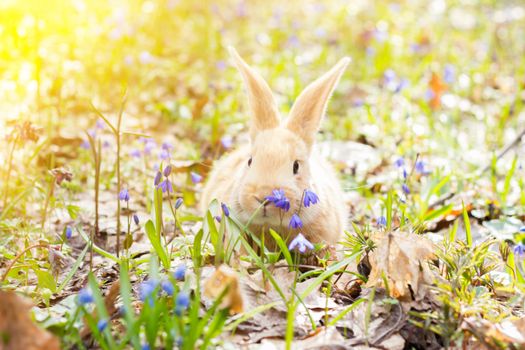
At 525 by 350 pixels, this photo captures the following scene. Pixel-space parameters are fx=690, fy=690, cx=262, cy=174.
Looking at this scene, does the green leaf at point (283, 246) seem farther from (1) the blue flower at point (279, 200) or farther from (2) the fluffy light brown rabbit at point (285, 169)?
(2) the fluffy light brown rabbit at point (285, 169)

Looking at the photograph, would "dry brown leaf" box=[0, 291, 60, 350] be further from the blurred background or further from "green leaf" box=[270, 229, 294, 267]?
the blurred background

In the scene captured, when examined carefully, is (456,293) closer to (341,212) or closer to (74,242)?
(341,212)

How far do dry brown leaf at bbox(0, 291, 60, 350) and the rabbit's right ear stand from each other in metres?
2.06

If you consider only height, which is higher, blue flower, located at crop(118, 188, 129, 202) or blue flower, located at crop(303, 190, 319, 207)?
blue flower, located at crop(303, 190, 319, 207)

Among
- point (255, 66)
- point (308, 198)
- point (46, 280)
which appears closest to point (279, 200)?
point (308, 198)

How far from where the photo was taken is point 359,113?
21.5 feet

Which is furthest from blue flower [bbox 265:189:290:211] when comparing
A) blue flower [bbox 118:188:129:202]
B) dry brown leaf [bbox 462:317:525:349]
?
dry brown leaf [bbox 462:317:525:349]

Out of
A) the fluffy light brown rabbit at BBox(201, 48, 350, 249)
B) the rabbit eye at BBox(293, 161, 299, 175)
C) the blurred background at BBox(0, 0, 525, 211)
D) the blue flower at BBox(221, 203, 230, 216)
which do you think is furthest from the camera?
the blurred background at BBox(0, 0, 525, 211)

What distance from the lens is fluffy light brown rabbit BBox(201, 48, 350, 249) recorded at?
11.6ft

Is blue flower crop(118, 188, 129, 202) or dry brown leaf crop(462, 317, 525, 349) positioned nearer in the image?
dry brown leaf crop(462, 317, 525, 349)

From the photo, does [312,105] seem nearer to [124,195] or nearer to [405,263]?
[124,195]

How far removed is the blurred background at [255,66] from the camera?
583 centimetres

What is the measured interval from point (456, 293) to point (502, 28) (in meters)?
7.35

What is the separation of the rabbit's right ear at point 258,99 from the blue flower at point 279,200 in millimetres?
837
